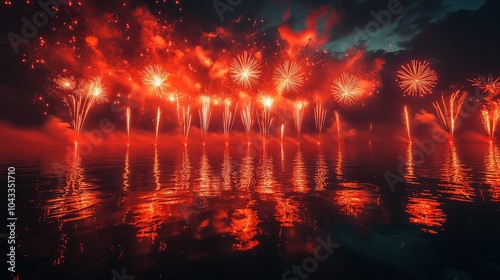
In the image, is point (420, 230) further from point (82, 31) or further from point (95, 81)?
point (95, 81)

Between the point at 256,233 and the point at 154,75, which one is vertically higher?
the point at 154,75

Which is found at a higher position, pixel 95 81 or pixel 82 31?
pixel 82 31

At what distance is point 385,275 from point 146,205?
8.99 m

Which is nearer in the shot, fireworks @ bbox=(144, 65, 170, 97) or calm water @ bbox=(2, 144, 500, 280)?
calm water @ bbox=(2, 144, 500, 280)

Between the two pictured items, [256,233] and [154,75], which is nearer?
[256,233]

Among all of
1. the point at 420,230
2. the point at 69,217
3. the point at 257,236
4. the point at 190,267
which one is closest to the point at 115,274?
the point at 190,267

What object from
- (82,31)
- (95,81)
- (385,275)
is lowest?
(385,275)

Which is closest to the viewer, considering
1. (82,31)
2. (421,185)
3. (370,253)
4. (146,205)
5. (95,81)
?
(370,253)

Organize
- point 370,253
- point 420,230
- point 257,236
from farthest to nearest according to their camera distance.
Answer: point 420,230 < point 257,236 < point 370,253

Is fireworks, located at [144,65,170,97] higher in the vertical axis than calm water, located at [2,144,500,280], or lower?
higher

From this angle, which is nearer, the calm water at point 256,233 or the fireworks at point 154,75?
the calm water at point 256,233

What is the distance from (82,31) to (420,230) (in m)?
44.0

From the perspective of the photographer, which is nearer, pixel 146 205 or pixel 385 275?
pixel 385 275

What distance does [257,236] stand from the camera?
7.93 m
